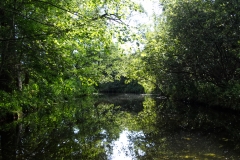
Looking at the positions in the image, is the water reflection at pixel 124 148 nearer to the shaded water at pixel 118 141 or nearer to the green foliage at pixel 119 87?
the shaded water at pixel 118 141

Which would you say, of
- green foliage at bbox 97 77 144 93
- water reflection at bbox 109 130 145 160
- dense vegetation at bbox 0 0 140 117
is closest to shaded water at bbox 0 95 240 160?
water reflection at bbox 109 130 145 160

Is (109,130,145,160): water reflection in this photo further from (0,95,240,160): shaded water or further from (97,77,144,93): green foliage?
(97,77,144,93): green foliage

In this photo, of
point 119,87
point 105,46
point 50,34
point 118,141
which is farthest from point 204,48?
point 119,87

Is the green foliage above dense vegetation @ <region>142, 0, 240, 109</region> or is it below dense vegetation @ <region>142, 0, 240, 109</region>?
below

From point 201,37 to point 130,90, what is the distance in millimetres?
51974

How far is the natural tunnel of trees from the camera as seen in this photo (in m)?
9.92

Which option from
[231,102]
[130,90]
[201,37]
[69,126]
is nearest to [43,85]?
[69,126]

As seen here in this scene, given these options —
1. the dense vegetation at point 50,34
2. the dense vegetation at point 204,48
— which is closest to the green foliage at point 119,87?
the dense vegetation at point 204,48

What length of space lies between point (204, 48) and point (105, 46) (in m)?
14.2

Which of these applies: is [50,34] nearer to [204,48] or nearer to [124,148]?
[124,148]

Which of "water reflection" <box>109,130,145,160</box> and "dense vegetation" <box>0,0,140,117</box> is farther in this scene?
"dense vegetation" <box>0,0,140,117</box>

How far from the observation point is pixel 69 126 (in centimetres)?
1532

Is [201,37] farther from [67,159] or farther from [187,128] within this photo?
[67,159]

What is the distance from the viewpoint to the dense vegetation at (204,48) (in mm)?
19125
